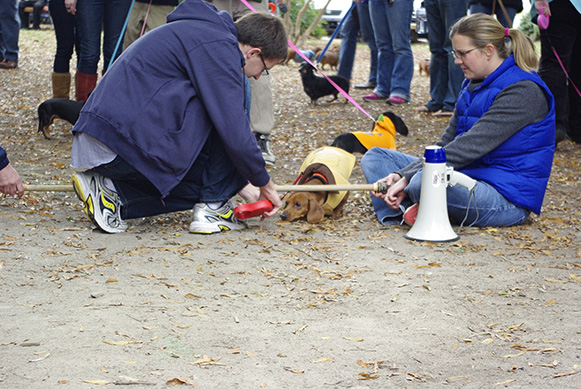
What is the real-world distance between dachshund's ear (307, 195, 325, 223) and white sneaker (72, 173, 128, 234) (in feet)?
3.31

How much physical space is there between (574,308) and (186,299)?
152 cm

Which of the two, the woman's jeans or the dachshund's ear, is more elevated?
the woman's jeans

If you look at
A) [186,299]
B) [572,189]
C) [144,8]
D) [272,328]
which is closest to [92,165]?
[186,299]

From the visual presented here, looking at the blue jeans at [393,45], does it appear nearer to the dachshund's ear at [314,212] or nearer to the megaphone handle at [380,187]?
the megaphone handle at [380,187]

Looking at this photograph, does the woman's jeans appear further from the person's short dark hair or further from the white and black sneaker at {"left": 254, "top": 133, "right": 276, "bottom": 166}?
the person's short dark hair

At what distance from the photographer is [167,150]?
10.9 feet

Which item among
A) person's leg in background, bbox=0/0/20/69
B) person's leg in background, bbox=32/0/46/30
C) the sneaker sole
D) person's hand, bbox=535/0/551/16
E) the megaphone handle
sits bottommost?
person's leg in background, bbox=32/0/46/30

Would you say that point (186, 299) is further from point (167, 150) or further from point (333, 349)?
point (167, 150)

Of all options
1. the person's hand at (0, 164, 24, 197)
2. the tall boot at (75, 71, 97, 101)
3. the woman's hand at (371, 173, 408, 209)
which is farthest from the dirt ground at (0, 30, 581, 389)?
the tall boot at (75, 71, 97, 101)

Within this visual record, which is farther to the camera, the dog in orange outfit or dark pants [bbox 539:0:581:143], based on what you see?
dark pants [bbox 539:0:581:143]

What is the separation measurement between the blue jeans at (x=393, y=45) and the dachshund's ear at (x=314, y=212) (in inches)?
175

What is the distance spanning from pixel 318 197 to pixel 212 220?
2.09 feet

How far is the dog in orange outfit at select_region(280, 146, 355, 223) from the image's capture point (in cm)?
383

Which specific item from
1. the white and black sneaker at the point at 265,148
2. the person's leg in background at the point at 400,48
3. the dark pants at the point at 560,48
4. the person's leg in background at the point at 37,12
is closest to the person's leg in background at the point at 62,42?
the white and black sneaker at the point at 265,148
